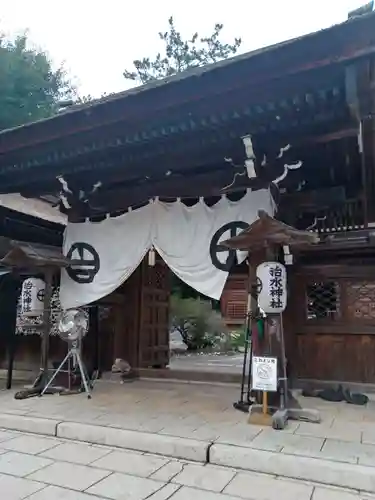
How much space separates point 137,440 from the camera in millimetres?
3336

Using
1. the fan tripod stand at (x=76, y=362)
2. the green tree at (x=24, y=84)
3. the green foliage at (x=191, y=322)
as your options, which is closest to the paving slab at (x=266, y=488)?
the fan tripod stand at (x=76, y=362)

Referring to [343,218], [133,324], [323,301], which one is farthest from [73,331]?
[343,218]

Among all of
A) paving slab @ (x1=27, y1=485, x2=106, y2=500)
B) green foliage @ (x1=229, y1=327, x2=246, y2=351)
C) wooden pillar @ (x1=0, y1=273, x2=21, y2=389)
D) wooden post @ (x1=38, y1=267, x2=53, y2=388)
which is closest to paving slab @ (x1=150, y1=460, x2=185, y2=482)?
paving slab @ (x1=27, y1=485, x2=106, y2=500)

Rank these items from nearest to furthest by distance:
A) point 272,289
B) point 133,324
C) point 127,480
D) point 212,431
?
point 127,480 → point 212,431 → point 272,289 → point 133,324

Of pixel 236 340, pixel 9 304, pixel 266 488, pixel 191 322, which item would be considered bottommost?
pixel 266 488

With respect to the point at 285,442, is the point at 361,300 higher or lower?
higher

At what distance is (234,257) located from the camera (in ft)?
15.0

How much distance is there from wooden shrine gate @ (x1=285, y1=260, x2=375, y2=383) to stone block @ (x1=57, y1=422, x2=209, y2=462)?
2.42m

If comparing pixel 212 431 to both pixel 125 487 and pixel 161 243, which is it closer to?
pixel 125 487

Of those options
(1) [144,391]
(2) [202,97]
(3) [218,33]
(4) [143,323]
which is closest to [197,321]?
(4) [143,323]

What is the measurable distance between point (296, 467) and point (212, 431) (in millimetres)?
882

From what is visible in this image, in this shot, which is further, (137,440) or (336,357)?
(336,357)

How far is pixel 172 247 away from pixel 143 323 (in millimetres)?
1951

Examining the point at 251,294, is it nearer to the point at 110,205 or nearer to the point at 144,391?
the point at 144,391
